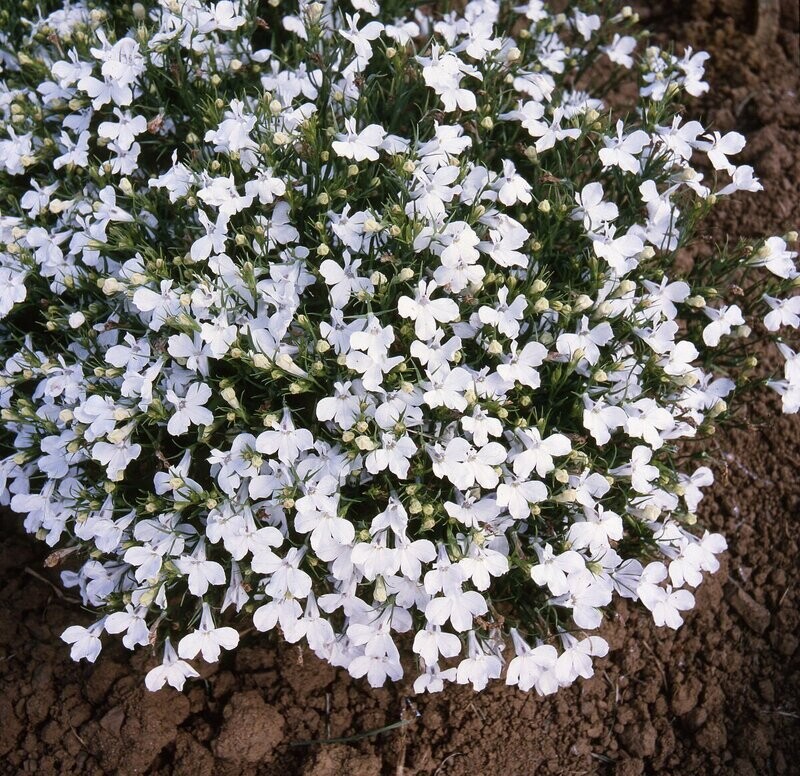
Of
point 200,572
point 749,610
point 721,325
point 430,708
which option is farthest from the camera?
point 749,610

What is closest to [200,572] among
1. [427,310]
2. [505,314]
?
[427,310]

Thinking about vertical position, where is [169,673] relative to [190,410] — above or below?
below

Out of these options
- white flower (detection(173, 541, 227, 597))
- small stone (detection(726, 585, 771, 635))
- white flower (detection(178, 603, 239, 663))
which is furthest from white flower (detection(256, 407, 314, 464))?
small stone (detection(726, 585, 771, 635))

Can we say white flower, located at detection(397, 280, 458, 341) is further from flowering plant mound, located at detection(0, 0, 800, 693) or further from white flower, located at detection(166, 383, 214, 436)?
white flower, located at detection(166, 383, 214, 436)

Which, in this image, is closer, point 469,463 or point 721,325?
point 469,463

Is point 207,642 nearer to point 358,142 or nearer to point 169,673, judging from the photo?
point 169,673

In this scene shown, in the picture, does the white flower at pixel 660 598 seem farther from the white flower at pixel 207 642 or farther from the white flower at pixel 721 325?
the white flower at pixel 207 642

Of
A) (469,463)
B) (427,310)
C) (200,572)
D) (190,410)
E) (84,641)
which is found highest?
(427,310)
